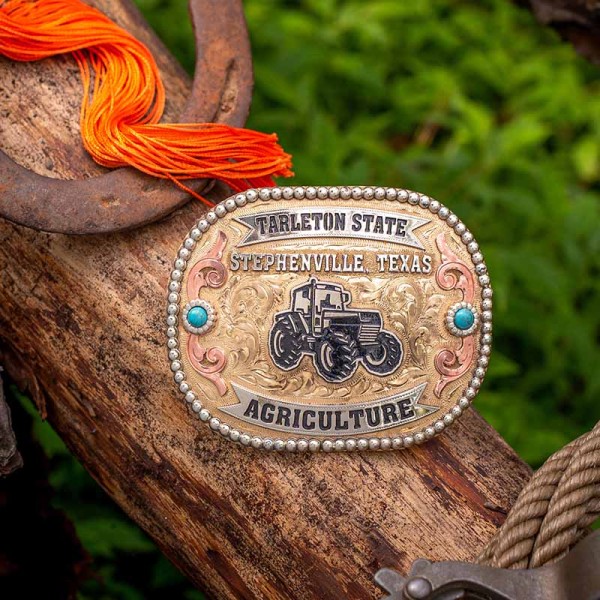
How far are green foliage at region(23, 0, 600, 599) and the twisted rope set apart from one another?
2.71 feet

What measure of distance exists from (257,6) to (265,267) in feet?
6.11

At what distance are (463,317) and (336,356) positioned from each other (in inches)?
10.5

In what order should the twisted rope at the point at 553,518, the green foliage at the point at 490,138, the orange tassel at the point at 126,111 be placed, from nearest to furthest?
1. the twisted rope at the point at 553,518
2. the orange tassel at the point at 126,111
3. the green foliage at the point at 490,138

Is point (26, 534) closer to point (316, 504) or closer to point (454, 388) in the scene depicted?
point (316, 504)

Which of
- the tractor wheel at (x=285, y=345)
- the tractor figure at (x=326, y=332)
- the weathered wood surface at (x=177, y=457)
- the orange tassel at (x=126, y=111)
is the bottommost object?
the weathered wood surface at (x=177, y=457)

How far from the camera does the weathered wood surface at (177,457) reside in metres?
1.50

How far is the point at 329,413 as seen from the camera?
1559 mm

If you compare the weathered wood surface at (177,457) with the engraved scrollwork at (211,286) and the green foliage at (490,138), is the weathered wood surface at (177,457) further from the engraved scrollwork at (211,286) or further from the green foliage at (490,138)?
the green foliage at (490,138)

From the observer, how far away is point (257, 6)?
3.07 m

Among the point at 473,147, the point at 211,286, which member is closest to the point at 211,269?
the point at 211,286

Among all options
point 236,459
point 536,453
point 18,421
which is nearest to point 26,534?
point 18,421

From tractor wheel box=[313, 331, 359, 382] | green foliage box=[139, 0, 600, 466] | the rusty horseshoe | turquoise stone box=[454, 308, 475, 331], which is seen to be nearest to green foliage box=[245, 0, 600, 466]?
green foliage box=[139, 0, 600, 466]

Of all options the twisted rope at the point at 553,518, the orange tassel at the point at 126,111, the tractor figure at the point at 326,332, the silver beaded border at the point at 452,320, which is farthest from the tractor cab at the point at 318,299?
the twisted rope at the point at 553,518

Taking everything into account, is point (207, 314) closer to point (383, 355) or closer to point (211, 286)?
point (211, 286)
